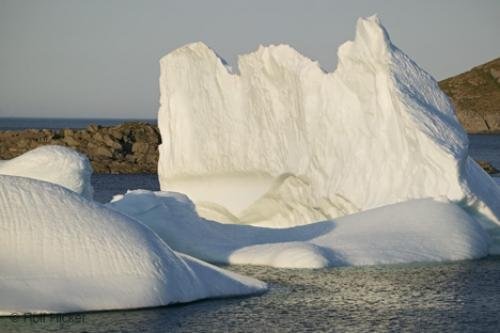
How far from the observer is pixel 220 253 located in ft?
60.2

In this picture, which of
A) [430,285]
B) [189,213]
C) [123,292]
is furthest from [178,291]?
[189,213]

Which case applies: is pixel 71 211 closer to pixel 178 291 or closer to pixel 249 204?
pixel 178 291

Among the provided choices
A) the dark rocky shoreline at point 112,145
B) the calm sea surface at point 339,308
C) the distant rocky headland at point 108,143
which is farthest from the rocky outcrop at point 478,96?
the calm sea surface at point 339,308

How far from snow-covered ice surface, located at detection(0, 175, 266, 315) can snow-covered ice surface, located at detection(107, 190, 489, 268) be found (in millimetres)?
3511

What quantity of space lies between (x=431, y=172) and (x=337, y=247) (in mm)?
3459

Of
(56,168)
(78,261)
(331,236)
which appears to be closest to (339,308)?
(78,261)

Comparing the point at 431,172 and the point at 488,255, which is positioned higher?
the point at 431,172

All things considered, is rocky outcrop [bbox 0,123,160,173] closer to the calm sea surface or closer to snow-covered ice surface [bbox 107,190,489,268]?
snow-covered ice surface [bbox 107,190,489,268]

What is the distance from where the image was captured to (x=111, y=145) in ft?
200

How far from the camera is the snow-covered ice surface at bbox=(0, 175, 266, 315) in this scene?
41.2ft

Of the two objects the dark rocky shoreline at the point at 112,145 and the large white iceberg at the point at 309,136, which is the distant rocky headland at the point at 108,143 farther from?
the large white iceberg at the point at 309,136

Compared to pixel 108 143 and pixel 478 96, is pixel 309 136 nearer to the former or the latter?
pixel 108 143

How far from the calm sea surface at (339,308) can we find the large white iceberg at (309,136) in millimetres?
3602

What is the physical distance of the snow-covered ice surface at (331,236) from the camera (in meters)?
17.5
